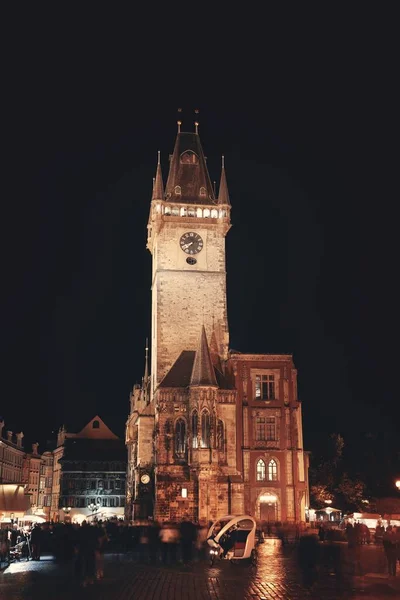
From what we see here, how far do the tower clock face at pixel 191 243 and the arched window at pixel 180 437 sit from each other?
692 inches

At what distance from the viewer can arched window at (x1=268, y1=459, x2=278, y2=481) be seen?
59.5m

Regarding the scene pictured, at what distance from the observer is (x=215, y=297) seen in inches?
2694

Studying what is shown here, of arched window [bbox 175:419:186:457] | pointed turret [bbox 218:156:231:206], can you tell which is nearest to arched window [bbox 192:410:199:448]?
arched window [bbox 175:419:186:457]

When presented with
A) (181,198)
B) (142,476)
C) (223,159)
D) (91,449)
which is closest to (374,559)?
(142,476)

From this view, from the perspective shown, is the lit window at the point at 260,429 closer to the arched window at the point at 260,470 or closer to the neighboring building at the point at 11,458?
the arched window at the point at 260,470

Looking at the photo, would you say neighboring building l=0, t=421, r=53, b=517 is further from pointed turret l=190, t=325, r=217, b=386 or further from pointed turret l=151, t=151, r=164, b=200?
pointed turret l=151, t=151, r=164, b=200

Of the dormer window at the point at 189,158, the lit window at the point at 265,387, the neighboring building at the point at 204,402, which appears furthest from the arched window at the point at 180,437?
the dormer window at the point at 189,158

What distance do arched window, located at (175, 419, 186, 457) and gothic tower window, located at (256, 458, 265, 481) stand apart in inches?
246

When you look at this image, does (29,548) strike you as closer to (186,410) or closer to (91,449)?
(186,410)

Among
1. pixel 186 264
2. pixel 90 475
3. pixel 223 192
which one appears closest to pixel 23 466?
pixel 90 475

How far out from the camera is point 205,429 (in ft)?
191

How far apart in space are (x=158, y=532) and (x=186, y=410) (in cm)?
2672

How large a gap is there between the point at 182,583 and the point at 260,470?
37692 millimetres

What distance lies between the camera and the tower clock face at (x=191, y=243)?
69.7 m
